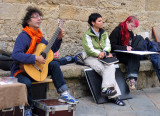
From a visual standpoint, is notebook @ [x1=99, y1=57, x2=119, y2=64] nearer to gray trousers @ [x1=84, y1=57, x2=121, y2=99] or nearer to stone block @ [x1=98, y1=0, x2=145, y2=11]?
gray trousers @ [x1=84, y1=57, x2=121, y2=99]

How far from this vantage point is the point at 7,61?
4.43 m

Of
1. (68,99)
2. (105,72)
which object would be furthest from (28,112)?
(105,72)

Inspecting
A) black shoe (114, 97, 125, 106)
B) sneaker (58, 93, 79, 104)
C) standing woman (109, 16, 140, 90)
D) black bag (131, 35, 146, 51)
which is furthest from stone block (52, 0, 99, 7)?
sneaker (58, 93, 79, 104)

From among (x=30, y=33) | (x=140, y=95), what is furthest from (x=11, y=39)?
(x=140, y=95)

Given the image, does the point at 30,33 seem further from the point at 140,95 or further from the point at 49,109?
the point at 140,95

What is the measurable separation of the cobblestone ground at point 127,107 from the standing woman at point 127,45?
38 centimetres

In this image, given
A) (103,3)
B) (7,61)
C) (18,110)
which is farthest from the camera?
(103,3)

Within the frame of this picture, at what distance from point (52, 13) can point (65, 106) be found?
7.79 ft

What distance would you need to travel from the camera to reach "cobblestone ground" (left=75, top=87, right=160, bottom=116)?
4.42 metres

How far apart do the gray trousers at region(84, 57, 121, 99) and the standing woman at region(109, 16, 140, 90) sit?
1.94 feet

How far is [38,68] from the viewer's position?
3904 millimetres

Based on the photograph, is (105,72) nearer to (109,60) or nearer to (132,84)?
(109,60)

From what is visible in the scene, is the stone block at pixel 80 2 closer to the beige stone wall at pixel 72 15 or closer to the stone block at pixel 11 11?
the beige stone wall at pixel 72 15

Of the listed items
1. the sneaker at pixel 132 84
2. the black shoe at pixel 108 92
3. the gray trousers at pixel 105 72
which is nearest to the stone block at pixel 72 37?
the gray trousers at pixel 105 72
